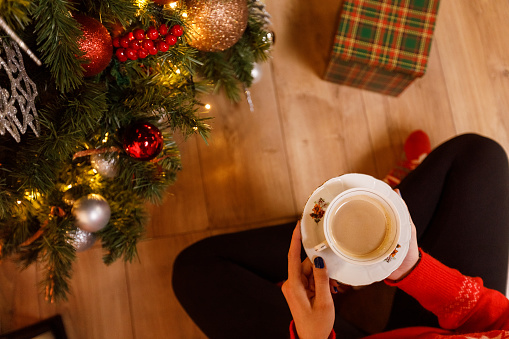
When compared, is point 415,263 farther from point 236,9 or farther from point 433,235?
point 236,9

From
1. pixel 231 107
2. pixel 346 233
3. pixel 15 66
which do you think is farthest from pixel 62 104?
pixel 231 107

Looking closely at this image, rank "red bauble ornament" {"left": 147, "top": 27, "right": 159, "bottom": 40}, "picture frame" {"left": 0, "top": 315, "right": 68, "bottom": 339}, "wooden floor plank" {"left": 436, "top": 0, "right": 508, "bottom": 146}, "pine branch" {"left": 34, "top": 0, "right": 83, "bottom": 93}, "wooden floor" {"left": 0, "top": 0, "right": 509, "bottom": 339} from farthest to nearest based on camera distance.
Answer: "wooden floor plank" {"left": 436, "top": 0, "right": 508, "bottom": 146}, "wooden floor" {"left": 0, "top": 0, "right": 509, "bottom": 339}, "picture frame" {"left": 0, "top": 315, "right": 68, "bottom": 339}, "red bauble ornament" {"left": 147, "top": 27, "right": 159, "bottom": 40}, "pine branch" {"left": 34, "top": 0, "right": 83, "bottom": 93}

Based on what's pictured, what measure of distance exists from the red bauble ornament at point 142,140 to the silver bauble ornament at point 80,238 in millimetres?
228

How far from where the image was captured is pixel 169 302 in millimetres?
1139

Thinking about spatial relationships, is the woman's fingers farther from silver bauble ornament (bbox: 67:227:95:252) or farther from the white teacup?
silver bauble ornament (bbox: 67:227:95:252)

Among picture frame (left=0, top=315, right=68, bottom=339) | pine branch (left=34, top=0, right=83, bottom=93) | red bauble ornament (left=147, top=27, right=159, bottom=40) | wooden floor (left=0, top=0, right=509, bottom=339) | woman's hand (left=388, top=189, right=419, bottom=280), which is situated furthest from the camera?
wooden floor (left=0, top=0, right=509, bottom=339)

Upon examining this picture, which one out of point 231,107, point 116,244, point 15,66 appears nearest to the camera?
point 15,66

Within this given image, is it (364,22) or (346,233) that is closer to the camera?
(346,233)

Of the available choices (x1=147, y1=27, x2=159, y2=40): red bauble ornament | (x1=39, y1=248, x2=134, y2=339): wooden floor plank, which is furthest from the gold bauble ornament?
(x1=39, y1=248, x2=134, y2=339): wooden floor plank

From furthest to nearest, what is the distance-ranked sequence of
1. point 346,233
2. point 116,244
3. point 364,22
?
point 364,22
point 116,244
point 346,233

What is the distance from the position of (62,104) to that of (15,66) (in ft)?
0.29

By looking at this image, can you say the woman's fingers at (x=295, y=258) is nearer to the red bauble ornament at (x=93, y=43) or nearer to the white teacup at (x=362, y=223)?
the white teacup at (x=362, y=223)

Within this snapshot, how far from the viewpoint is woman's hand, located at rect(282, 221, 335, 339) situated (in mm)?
636

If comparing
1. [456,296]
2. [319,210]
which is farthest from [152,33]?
[456,296]
